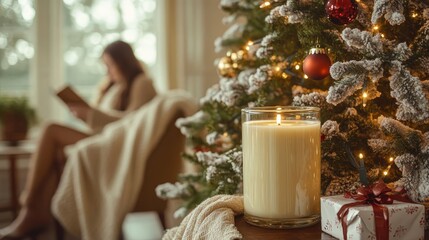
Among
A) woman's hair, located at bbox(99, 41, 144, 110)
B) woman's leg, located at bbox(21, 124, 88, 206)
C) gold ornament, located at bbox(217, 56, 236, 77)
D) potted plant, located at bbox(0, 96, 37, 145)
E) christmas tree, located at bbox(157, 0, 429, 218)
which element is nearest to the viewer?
christmas tree, located at bbox(157, 0, 429, 218)

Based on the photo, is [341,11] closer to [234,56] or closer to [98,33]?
[234,56]

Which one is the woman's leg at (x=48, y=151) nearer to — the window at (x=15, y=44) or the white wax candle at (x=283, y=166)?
the window at (x=15, y=44)

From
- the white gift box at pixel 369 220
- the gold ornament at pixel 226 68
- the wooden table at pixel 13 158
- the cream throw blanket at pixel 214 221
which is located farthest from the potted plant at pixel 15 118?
the white gift box at pixel 369 220

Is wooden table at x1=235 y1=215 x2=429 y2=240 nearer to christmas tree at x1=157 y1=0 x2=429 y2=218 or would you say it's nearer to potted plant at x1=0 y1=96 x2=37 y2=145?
christmas tree at x1=157 y1=0 x2=429 y2=218

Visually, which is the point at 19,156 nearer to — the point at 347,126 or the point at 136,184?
the point at 136,184

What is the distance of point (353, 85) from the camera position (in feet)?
3.28

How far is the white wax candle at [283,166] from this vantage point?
0.95 m

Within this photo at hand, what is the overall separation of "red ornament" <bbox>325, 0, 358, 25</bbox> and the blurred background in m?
2.61

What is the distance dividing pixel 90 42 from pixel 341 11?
3.18 metres

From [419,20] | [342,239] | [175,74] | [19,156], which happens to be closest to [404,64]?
[419,20]

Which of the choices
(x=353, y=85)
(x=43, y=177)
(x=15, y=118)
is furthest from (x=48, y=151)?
(x=353, y=85)

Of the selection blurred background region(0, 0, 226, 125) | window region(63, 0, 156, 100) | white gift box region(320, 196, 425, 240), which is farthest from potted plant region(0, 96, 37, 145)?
white gift box region(320, 196, 425, 240)

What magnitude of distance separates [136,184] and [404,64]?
1780 millimetres

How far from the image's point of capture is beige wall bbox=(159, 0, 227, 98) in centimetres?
366
